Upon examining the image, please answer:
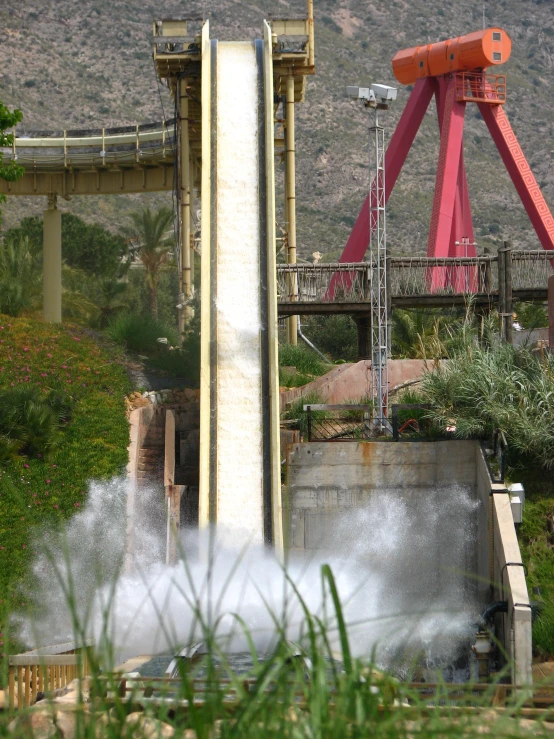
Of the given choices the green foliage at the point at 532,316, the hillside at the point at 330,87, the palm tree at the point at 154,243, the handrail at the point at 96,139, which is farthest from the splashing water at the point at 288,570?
the hillside at the point at 330,87

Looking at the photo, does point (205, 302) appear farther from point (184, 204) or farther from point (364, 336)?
point (184, 204)

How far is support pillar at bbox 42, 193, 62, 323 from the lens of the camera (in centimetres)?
3027

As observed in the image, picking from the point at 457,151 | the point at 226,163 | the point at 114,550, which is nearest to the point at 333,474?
the point at 114,550

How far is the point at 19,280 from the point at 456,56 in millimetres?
12388

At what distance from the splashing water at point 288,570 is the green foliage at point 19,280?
344 inches

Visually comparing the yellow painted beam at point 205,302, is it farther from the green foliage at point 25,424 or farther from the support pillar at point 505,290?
the support pillar at point 505,290

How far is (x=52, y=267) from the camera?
30844 millimetres

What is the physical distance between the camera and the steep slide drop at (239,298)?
1797 centimetres

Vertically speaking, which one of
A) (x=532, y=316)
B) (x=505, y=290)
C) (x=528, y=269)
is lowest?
(x=505, y=290)

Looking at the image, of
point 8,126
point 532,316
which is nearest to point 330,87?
point 532,316

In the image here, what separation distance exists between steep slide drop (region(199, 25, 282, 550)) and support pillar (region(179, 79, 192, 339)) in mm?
3247

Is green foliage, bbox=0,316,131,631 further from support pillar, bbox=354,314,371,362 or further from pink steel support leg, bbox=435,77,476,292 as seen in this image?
pink steel support leg, bbox=435,77,476,292

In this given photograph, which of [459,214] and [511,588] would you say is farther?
[459,214]

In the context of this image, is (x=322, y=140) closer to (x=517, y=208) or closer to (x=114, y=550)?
(x=517, y=208)
